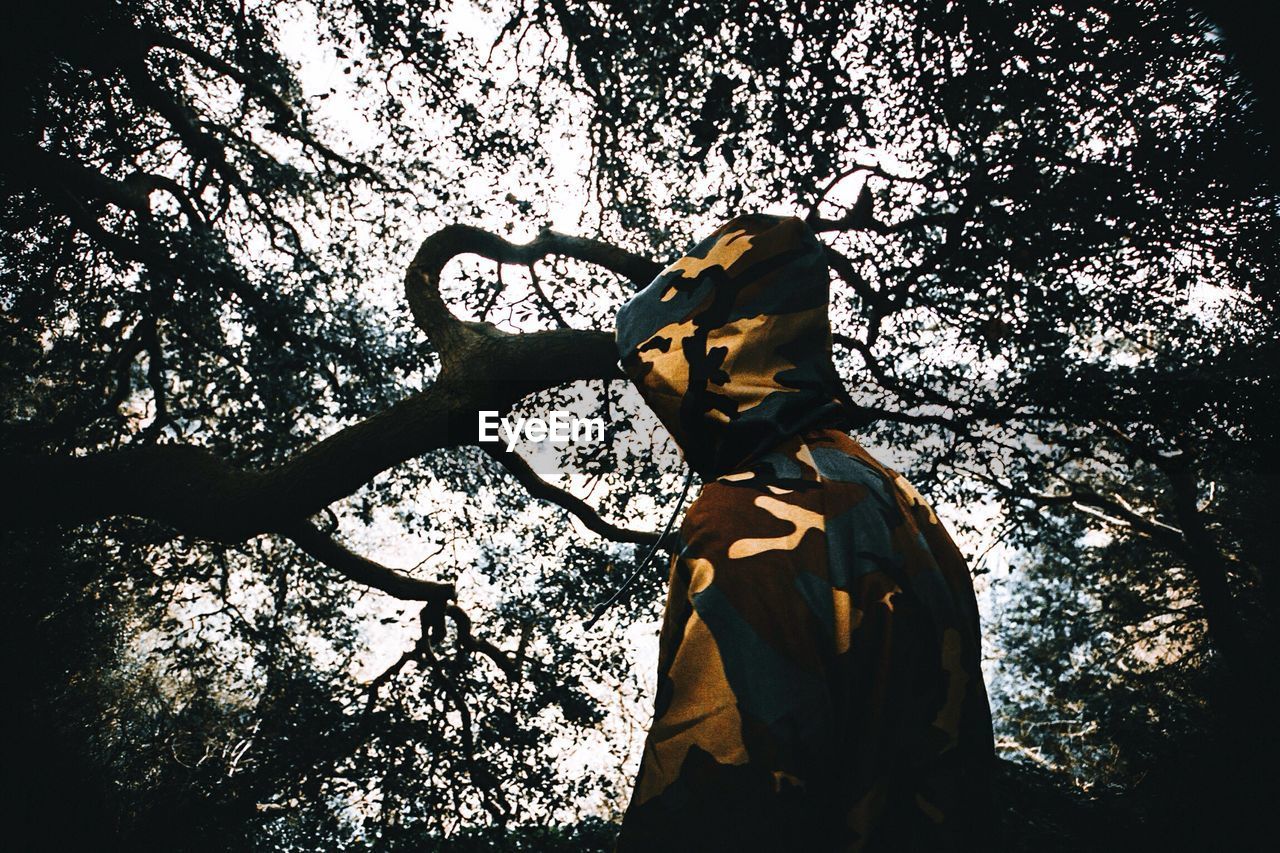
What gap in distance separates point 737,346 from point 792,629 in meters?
0.62

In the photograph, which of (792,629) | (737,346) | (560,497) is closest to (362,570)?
(560,497)

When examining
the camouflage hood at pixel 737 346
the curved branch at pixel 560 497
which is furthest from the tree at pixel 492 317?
the camouflage hood at pixel 737 346

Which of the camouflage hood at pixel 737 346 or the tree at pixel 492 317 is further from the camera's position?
the tree at pixel 492 317

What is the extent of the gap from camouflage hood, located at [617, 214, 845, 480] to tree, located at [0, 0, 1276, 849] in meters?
Answer: 2.92

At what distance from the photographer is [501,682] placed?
6.89m

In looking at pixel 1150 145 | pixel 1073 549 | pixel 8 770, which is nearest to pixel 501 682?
pixel 8 770

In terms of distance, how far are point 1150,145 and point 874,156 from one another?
6.41 feet

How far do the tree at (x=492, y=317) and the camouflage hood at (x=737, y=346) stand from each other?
2917mm

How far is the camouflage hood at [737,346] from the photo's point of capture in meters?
1.29

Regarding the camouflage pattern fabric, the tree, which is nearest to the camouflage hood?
the camouflage pattern fabric

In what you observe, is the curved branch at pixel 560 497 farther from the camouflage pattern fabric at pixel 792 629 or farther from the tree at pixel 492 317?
the camouflage pattern fabric at pixel 792 629

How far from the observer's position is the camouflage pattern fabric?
89 cm

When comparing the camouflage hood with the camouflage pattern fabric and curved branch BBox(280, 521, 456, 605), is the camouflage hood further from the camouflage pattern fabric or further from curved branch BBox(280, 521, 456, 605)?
curved branch BBox(280, 521, 456, 605)

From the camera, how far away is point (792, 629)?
973 mm
